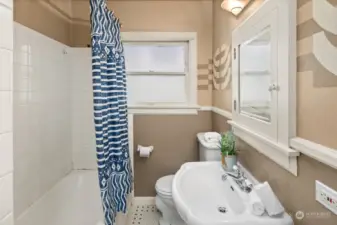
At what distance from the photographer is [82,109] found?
10.2 ft

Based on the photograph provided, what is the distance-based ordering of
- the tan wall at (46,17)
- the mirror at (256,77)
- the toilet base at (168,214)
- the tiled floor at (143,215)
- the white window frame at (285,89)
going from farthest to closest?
the tiled floor at (143,215)
the toilet base at (168,214)
the tan wall at (46,17)
the mirror at (256,77)
the white window frame at (285,89)

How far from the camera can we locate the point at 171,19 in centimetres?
321

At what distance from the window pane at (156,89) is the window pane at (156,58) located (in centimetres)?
11

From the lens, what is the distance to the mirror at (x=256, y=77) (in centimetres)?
148

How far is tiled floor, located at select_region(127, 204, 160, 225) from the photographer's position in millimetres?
2828

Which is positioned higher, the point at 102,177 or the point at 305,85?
the point at 305,85

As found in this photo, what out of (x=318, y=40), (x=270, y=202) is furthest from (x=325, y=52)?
(x=270, y=202)

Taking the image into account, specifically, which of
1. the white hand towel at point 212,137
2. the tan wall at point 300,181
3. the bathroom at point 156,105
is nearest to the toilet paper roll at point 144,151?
the bathroom at point 156,105

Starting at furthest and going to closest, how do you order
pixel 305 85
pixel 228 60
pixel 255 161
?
pixel 228 60
pixel 255 161
pixel 305 85

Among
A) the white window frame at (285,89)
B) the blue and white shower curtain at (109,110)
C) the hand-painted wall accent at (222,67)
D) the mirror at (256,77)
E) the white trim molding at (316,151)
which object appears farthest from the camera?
the hand-painted wall accent at (222,67)

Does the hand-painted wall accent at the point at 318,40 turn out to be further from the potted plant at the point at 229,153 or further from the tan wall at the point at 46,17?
the tan wall at the point at 46,17

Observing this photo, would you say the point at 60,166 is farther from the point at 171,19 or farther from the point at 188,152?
the point at 171,19

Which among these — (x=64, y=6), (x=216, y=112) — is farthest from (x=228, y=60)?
(x=64, y=6)

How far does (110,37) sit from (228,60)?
1.02 metres
